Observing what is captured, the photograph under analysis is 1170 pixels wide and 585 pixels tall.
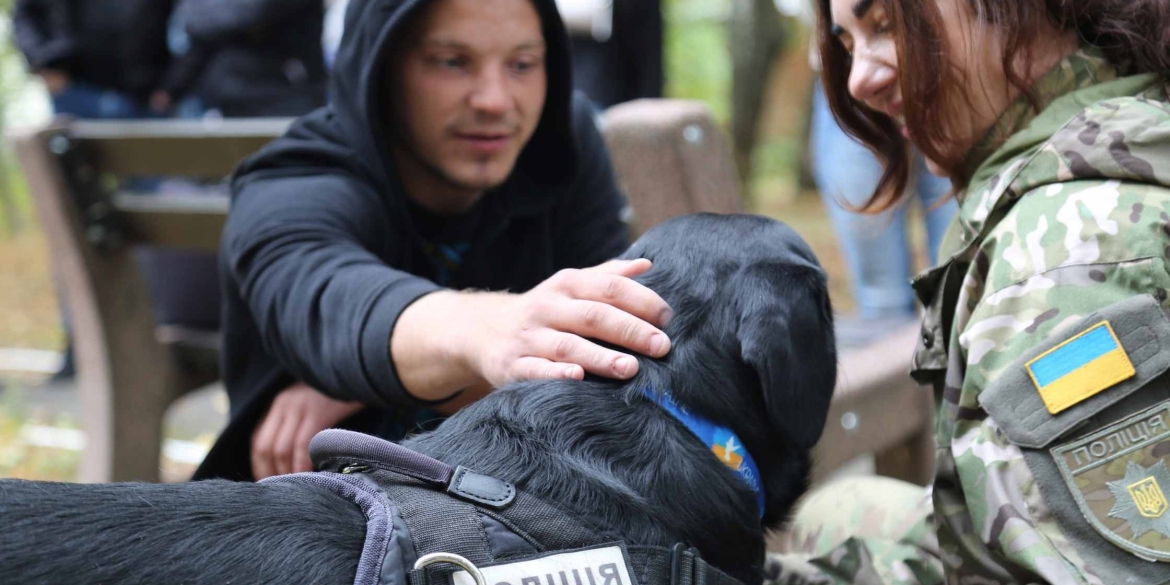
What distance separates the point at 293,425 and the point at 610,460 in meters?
0.92

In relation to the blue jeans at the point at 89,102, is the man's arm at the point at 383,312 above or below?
above

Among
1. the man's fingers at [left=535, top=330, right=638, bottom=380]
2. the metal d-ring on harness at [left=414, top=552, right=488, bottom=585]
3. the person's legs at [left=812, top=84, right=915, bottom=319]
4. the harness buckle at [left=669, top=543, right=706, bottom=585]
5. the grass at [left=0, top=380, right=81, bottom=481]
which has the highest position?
the man's fingers at [left=535, top=330, right=638, bottom=380]

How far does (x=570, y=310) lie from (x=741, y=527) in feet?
1.35

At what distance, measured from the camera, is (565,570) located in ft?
4.33

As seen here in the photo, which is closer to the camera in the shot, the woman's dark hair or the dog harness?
the dog harness

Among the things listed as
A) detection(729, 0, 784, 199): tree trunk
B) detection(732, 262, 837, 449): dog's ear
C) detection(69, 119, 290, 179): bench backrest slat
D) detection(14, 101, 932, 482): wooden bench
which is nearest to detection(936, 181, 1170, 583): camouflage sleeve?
detection(732, 262, 837, 449): dog's ear

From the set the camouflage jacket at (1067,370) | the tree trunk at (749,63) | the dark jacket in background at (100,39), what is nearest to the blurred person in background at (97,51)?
the dark jacket in background at (100,39)

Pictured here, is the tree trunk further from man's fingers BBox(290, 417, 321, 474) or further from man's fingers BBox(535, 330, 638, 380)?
man's fingers BBox(535, 330, 638, 380)

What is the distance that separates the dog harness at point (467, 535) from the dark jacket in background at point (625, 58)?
4.17m

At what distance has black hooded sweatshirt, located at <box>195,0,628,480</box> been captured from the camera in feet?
5.93

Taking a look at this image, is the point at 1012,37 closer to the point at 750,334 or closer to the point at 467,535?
the point at 750,334

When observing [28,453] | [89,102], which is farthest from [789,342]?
[89,102]

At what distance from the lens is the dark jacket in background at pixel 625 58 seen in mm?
5445

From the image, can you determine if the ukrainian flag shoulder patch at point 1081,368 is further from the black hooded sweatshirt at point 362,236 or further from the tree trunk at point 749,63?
the tree trunk at point 749,63
